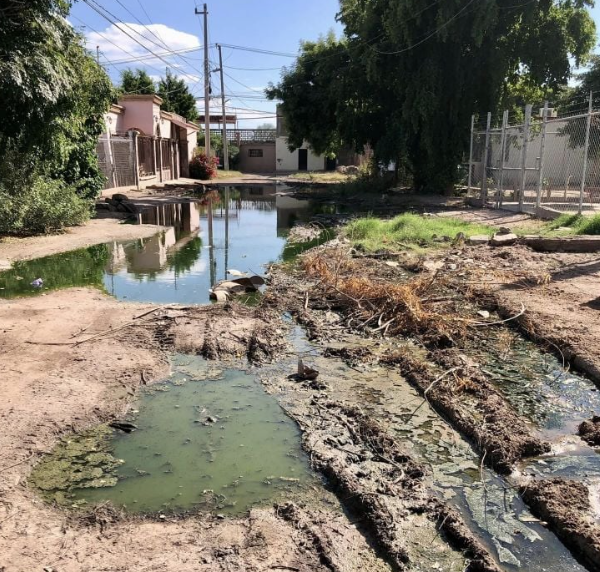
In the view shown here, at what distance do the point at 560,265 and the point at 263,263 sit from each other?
5254 mm

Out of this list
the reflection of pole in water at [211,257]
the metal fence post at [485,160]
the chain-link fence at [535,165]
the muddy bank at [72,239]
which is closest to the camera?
the reflection of pole in water at [211,257]

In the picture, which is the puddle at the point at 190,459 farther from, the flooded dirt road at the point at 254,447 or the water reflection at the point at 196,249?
the water reflection at the point at 196,249

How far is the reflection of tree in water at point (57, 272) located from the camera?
8.57m

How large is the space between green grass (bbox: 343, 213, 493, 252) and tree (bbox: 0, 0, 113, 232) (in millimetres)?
6456

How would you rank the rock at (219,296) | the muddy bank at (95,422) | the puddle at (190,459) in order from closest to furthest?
the muddy bank at (95,422)
the puddle at (190,459)
the rock at (219,296)

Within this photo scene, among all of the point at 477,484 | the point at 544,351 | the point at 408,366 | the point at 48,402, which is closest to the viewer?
the point at 477,484

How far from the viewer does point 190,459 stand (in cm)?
389

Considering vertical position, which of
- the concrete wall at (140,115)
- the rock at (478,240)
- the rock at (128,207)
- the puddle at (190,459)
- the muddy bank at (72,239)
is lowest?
the puddle at (190,459)

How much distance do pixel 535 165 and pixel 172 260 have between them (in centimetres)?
1310

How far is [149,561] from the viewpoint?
2.78 meters

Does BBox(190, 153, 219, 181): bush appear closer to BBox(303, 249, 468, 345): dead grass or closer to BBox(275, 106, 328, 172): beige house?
BBox(275, 106, 328, 172): beige house

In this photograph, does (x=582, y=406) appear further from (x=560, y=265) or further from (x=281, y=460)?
(x=560, y=265)

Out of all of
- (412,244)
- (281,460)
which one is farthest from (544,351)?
(412,244)

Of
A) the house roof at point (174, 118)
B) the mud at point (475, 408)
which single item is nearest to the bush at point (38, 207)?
the mud at point (475, 408)
